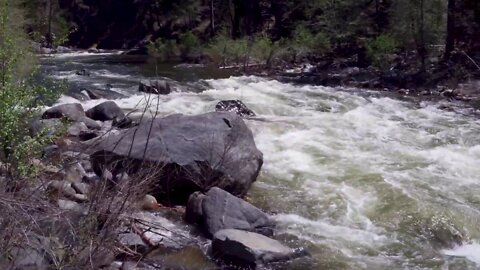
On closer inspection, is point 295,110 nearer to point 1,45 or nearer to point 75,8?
point 1,45

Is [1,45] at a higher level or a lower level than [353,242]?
higher

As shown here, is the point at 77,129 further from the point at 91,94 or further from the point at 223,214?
the point at 223,214

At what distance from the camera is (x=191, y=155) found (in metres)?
8.45

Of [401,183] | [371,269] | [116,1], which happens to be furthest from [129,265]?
[116,1]

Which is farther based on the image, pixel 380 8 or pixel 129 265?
pixel 380 8

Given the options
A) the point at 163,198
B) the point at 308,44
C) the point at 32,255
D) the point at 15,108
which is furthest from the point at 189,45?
the point at 32,255

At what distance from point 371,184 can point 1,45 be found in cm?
547

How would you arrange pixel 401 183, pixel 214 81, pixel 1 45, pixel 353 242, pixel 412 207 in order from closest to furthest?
pixel 1 45, pixel 353 242, pixel 412 207, pixel 401 183, pixel 214 81

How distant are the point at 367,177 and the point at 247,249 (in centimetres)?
360

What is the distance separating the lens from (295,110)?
48.9ft

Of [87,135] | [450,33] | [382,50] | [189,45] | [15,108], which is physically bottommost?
[189,45]

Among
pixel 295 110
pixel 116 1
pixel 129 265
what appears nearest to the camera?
pixel 129 265

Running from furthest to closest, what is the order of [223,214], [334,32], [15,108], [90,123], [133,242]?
[334,32], [90,123], [223,214], [15,108], [133,242]

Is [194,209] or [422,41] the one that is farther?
[422,41]
